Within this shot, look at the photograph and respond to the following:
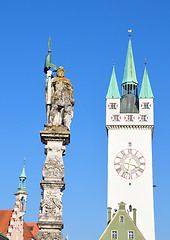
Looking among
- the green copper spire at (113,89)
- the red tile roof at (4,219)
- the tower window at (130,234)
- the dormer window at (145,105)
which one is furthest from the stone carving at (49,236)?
the green copper spire at (113,89)

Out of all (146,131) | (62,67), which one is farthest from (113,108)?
(62,67)

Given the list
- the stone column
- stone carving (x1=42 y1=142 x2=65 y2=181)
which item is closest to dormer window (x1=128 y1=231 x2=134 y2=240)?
the stone column

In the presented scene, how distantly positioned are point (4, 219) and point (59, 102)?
35871 mm

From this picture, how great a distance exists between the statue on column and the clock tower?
38501 millimetres

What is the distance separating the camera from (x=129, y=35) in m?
59.2

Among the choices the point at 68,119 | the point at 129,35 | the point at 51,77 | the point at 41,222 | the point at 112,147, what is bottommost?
the point at 41,222

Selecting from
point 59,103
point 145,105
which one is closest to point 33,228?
point 145,105

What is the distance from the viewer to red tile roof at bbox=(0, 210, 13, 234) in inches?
1617

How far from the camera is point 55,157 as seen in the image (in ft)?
29.0

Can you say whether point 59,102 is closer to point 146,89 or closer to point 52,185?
point 52,185

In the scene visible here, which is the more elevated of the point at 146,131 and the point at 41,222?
the point at 146,131

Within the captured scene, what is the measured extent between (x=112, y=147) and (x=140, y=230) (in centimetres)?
907

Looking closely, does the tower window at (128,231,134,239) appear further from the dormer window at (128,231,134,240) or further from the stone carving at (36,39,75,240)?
the stone carving at (36,39,75,240)

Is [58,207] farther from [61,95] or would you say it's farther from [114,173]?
[114,173]
